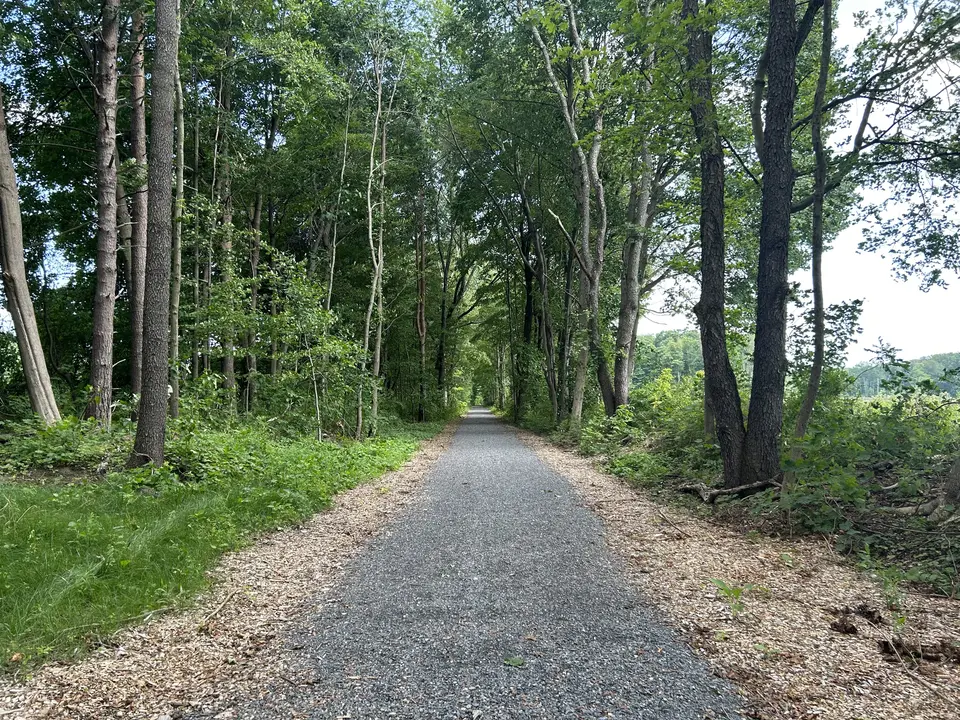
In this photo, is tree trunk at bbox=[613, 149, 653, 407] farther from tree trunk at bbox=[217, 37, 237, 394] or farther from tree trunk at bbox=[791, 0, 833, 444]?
tree trunk at bbox=[217, 37, 237, 394]

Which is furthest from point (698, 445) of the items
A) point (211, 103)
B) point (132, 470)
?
point (211, 103)

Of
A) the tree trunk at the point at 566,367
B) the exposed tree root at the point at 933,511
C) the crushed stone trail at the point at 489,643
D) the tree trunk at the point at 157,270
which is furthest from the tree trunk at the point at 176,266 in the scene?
the tree trunk at the point at 566,367

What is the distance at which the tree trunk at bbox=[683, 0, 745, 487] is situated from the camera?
22.0 feet

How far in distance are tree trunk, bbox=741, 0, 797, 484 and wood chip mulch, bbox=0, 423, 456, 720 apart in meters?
4.87

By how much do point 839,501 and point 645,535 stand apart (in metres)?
1.99

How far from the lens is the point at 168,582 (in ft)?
12.4

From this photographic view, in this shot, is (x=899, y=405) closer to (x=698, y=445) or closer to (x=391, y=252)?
(x=698, y=445)

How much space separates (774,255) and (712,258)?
39.1 inches

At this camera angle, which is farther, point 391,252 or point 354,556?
point 391,252

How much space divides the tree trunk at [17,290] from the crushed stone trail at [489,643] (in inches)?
274

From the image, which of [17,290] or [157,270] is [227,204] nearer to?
[17,290]

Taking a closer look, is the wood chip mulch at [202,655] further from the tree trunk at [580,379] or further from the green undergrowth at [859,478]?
the tree trunk at [580,379]

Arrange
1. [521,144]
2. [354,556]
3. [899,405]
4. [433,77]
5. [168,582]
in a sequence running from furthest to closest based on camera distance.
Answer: [521,144] → [433,77] → [899,405] → [354,556] → [168,582]

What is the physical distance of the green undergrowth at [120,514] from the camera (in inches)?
125
